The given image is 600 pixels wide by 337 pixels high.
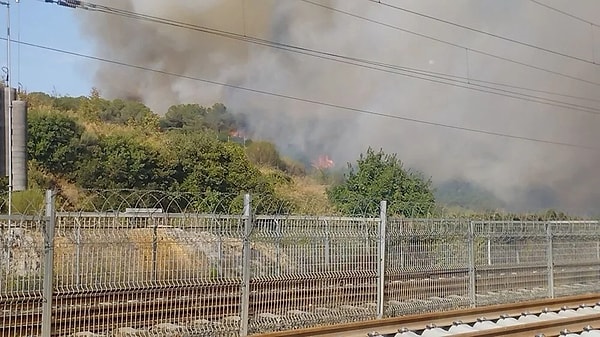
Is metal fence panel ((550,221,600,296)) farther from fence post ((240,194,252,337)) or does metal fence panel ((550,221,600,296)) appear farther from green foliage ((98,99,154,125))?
green foliage ((98,99,154,125))

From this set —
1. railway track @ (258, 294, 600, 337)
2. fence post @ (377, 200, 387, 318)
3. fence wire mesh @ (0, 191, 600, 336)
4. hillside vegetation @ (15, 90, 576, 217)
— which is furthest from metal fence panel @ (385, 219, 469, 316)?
hillside vegetation @ (15, 90, 576, 217)

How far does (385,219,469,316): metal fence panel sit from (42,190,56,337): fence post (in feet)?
17.6

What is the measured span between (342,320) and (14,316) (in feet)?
15.5

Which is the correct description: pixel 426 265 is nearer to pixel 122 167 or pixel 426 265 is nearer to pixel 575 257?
pixel 575 257

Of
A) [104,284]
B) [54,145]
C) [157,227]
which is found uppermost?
[54,145]

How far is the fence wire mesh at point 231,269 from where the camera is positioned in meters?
8.10

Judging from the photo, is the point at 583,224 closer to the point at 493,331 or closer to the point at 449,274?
the point at 449,274

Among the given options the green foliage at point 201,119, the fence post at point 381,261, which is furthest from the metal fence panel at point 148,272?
the green foliage at point 201,119

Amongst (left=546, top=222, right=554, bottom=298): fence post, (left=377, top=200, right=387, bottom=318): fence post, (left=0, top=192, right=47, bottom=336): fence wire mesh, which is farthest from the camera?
(left=546, top=222, right=554, bottom=298): fence post

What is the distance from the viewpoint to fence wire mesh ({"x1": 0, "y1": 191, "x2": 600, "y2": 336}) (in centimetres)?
810

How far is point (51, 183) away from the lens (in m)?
29.7

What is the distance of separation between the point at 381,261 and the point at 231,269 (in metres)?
2.61

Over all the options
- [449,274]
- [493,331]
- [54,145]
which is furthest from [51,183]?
[493,331]

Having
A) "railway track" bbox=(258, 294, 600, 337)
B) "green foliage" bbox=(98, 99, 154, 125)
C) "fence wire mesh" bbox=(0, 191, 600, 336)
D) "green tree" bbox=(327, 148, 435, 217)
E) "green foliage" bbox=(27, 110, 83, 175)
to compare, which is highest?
"green foliage" bbox=(98, 99, 154, 125)
